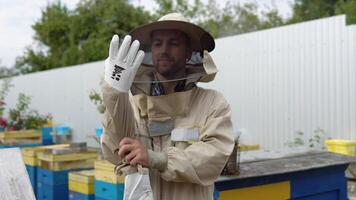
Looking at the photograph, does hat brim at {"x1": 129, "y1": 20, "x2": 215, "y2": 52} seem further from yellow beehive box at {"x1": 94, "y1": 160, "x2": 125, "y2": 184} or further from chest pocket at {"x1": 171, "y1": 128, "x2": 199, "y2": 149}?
yellow beehive box at {"x1": 94, "y1": 160, "x2": 125, "y2": 184}

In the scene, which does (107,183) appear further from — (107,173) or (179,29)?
(179,29)

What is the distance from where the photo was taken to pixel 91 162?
484 cm

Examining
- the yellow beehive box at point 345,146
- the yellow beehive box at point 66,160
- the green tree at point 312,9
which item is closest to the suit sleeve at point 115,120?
the yellow beehive box at point 66,160

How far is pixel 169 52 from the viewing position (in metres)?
1.71

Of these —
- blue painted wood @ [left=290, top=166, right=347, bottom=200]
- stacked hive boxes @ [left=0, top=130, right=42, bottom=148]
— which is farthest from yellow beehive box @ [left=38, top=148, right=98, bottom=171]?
blue painted wood @ [left=290, top=166, right=347, bottom=200]

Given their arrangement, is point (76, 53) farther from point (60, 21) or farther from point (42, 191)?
point (42, 191)

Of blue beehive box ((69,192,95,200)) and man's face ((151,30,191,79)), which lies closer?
man's face ((151,30,191,79))

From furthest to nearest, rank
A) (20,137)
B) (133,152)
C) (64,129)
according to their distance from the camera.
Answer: (64,129) → (20,137) → (133,152)

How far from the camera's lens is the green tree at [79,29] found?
65.5 feet

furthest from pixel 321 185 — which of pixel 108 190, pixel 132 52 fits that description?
pixel 132 52

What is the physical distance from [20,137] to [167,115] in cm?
579

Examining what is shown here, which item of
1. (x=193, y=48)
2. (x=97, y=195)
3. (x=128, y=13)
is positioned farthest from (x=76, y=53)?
(x=193, y=48)

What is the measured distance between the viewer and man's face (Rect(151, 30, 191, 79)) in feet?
5.61

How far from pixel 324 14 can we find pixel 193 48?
1603cm
